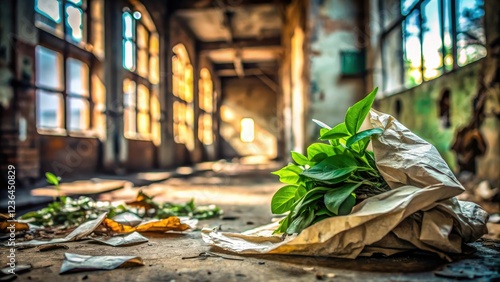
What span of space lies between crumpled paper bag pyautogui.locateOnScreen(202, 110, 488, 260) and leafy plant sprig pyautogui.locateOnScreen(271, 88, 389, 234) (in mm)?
67

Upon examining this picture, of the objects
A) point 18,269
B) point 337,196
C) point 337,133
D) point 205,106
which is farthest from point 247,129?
point 18,269

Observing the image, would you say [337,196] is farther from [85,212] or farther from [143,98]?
[143,98]

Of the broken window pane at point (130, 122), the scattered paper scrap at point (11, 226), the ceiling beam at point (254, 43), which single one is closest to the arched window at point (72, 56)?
the broken window pane at point (130, 122)

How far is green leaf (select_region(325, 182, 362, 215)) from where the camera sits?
1399mm

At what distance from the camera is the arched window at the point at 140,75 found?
6914 millimetres

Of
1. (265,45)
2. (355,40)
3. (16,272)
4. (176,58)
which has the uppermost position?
(265,45)

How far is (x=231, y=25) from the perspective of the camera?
1065 centimetres

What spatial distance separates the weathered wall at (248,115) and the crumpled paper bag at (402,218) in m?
Result: 14.8

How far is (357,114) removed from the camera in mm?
1527

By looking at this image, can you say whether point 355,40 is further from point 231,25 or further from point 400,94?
point 231,25

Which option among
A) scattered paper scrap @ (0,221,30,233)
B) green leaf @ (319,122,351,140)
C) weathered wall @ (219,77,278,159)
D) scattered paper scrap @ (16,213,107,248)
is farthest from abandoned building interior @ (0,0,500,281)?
weathered wall @ (219,77,278,159)

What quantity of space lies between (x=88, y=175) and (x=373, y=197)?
5.01 m

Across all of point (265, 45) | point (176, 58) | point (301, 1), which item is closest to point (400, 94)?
point (301, 1)

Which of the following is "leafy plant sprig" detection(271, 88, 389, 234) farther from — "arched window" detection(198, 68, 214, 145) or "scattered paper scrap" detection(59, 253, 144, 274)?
"arched window" detection(198, 68, 214, 145)
